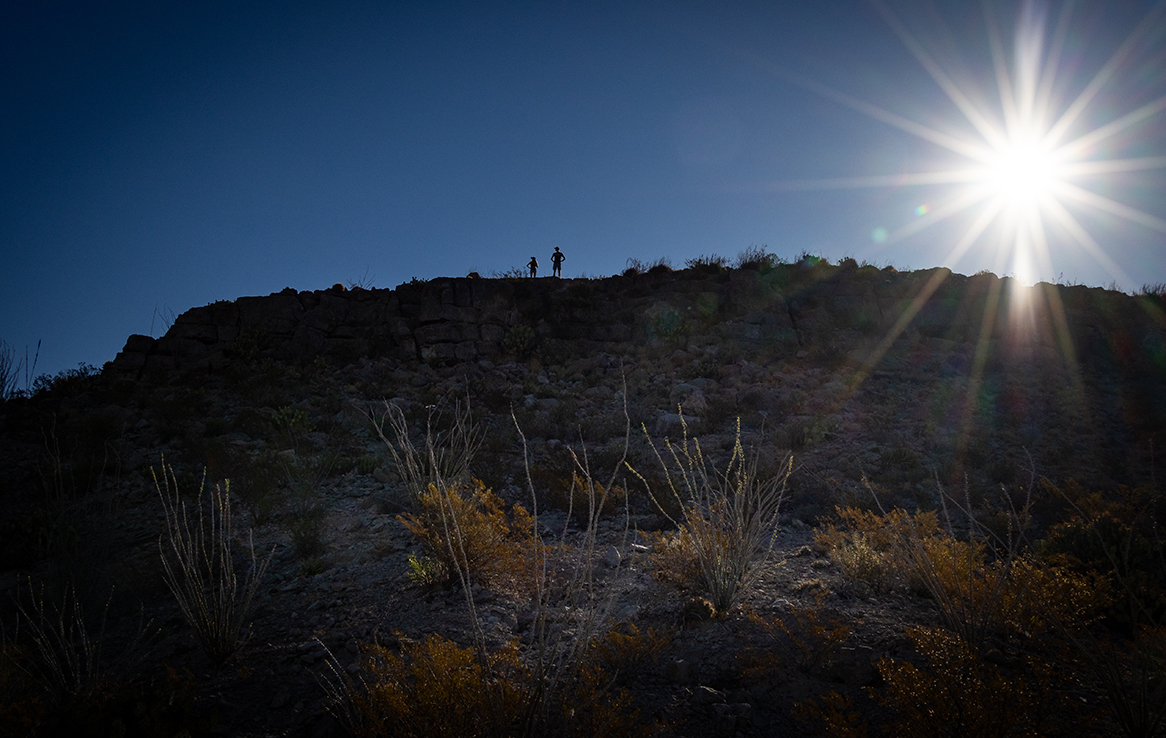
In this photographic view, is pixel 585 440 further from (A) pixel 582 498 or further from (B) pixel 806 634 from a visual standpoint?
(B) pixel 806 634

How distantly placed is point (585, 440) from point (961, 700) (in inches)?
295

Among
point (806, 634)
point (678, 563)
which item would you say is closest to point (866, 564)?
point (806, 634)

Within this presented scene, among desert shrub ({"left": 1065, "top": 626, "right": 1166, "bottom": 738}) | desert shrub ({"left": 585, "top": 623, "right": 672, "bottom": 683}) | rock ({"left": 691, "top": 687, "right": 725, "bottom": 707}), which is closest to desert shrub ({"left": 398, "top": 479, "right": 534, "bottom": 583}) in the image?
desert shrub ({"left": 585, "top": 623, "right": 672, "bottom": 683})

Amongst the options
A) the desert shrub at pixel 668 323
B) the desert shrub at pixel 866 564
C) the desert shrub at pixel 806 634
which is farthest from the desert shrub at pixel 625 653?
the desert shrub at pixel 668 323

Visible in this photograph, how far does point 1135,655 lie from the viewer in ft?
9.22

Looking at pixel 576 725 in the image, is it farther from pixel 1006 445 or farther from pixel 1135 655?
pixel 1006 445

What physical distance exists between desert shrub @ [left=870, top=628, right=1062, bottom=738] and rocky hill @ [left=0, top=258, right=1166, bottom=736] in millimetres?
291

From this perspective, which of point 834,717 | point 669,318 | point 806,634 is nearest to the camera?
point 834,717

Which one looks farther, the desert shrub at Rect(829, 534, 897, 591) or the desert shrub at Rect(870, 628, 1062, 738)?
the desert shrub at Rect(829, 534, 897, 591)

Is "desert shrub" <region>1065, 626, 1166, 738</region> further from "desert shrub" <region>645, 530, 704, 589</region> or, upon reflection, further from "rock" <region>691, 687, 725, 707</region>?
"desert shrub" <region>645, 530, 704, 589</region>

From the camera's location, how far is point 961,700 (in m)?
2.26

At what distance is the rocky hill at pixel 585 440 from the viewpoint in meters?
3.16

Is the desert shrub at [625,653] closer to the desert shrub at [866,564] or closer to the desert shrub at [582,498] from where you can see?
the desert shrub at [866,564]

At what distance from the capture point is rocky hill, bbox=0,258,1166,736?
10.4 feet
